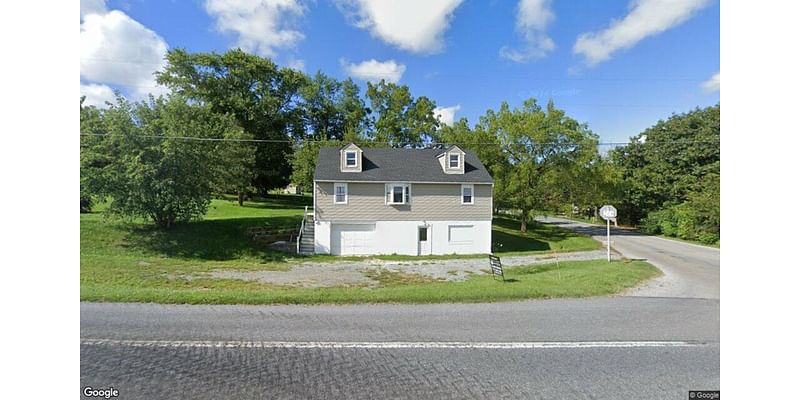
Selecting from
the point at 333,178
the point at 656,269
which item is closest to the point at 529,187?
the point at 656,269

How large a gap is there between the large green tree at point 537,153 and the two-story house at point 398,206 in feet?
17.5

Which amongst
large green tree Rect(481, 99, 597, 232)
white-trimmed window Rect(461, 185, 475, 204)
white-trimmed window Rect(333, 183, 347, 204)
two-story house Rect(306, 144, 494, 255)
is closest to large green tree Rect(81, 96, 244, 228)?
two-story house Rect(306, 144, 494, 255)

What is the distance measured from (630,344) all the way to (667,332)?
0.90 metres

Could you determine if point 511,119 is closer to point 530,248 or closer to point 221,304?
point 530,248

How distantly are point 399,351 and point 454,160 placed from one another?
13.2 meters

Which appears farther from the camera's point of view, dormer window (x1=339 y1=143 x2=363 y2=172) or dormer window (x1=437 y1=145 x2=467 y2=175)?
dormer window (x1=437 y1=145 x2=467 y2=175)

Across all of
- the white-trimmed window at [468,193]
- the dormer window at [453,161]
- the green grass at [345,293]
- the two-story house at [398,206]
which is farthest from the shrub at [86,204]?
the white-trimmed window at [468,193]

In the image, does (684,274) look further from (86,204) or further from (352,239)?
(86,204)

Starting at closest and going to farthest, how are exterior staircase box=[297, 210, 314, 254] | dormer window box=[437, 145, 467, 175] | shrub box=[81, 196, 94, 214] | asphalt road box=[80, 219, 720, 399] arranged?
1. asphalt road box=[80, 219, 720, 399]
2. shrub box=[81, 196, 94, 214]
3. exterior staircase box=[297, 210, 314, 254]
4. dormer window box=[437, 145, 467, 175]

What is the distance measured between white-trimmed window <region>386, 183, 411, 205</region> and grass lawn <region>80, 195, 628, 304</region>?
2.80 metres

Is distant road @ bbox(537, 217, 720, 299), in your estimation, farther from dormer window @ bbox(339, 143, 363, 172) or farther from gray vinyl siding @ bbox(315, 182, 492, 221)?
dormer window @ bbox(339, 143, 363, 172)

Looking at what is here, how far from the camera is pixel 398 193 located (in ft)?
48.1

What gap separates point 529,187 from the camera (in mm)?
20062

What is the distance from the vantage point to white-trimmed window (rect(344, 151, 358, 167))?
48.6 feet
